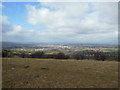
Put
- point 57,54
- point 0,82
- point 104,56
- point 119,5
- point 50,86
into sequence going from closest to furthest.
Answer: point 50,86 < point 0,82 < point 119,5 < point 104,56 < point 57,54

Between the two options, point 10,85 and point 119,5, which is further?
point 119,5

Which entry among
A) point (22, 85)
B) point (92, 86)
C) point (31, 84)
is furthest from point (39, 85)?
point (92, 86)

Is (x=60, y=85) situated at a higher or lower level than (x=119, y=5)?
lower

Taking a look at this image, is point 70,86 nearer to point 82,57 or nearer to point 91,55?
point 82,57

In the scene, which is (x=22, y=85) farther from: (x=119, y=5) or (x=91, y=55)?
(x=91, y=55)

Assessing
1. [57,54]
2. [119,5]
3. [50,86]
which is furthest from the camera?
[57,54]

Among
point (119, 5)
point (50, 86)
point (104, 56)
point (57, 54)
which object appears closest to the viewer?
point (50, 86)

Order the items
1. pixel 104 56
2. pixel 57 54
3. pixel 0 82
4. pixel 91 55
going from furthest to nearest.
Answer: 1. pixel 57 54
2. pixel 91 55
3. pixel 104 56
4. pixel 0 82

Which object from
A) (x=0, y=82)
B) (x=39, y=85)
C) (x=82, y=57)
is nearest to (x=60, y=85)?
(x=39, y=85)

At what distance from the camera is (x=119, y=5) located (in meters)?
14.1

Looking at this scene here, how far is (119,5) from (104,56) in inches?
620

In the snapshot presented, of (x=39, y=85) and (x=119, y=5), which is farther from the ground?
(x=119, y=5)

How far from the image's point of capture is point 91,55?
29.6m

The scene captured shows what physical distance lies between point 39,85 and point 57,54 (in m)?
23.6
